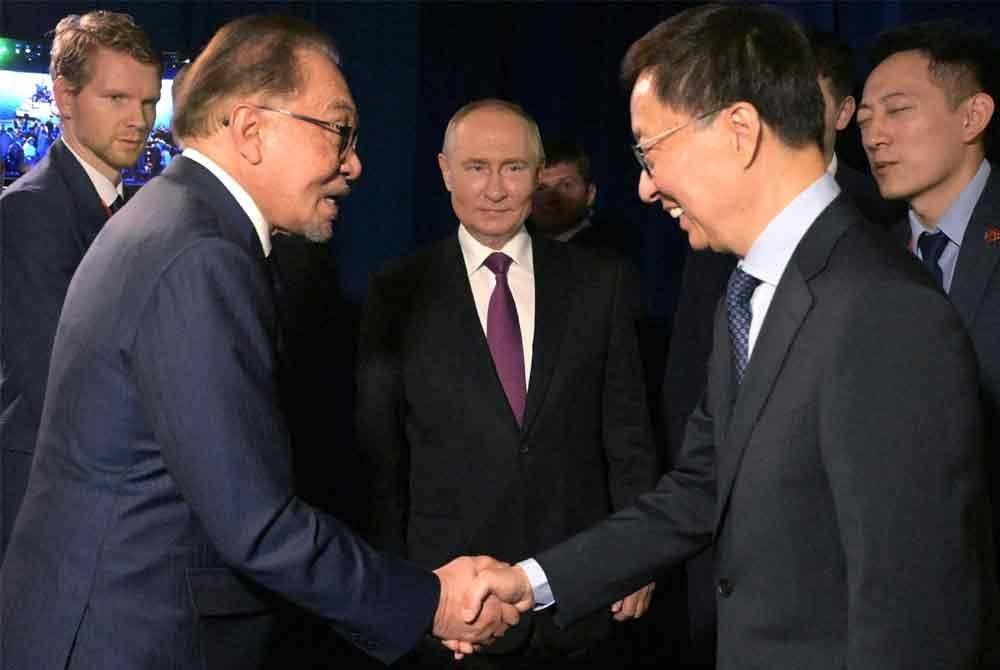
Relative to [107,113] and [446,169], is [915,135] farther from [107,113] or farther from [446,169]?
[107,113]

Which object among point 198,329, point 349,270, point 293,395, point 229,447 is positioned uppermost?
point 198,329

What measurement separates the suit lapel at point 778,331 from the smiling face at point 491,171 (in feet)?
4.31

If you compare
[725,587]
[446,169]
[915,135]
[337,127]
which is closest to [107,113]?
[446,169]

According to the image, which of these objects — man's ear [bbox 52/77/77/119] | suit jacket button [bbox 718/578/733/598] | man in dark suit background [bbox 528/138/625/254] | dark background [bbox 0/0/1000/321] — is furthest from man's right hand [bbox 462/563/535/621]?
dark background [bbox 0/0/1000/321]

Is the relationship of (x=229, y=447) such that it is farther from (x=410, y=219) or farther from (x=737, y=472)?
(x=410, y=219)

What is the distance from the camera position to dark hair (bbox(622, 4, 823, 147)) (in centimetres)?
179

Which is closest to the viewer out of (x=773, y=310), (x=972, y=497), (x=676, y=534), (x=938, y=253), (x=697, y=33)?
(x=972, y=497)

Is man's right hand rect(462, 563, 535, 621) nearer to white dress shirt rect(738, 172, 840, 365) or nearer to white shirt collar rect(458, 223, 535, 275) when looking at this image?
white dress shirt rect(738, 172, 840, 365)

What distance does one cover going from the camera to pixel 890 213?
10.1 feet

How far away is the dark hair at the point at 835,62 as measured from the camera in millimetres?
3098

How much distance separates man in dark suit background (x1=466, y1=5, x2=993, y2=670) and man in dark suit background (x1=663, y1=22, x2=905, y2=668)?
110cm

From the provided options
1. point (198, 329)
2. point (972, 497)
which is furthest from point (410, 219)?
point (972, 497)

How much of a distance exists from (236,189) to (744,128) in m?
0.76

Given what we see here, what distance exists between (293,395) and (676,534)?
251 centimetres
